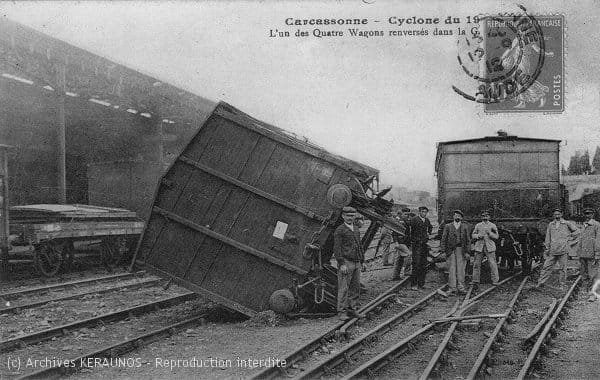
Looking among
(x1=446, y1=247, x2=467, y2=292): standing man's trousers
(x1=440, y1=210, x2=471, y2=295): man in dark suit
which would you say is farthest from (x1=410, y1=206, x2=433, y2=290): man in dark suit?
(x1=446, y1=247, x2=467, y2=292): standing man's trousers

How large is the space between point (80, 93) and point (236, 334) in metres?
15.2

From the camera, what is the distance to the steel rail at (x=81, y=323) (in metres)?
6.62

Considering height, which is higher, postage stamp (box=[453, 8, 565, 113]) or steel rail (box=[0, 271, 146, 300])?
postage stamp (box=[453, 8, 565, 113])

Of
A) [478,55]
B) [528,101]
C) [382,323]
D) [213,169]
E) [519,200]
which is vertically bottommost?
[382,323]

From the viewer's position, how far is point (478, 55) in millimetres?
9047

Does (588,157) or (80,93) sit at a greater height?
(80,93)

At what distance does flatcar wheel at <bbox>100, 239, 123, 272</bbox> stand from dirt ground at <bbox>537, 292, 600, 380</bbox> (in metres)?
11.8

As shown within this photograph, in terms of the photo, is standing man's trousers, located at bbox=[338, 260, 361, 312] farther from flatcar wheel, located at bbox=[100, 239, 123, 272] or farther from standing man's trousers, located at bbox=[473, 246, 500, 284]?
flatcar wheel, located at bbox=[100, 239, 123, 272]

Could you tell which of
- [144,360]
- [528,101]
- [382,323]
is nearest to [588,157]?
[528,101]

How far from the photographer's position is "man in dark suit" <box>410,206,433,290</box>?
11.2 m

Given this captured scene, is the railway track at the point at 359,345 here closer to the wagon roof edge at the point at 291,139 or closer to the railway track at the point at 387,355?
the railway track at the point at 387,355

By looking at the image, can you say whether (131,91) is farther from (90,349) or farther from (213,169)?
(90,349)

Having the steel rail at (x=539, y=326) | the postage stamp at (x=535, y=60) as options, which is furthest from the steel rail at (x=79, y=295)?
the postage stamp at (x=535, y=60)

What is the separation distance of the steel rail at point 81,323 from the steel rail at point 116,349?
45.4 inches
